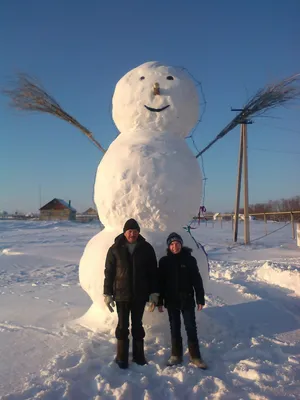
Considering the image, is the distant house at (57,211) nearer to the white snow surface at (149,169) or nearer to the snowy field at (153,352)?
the snowy field at (153,352)

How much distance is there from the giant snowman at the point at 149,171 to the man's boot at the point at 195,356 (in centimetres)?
84

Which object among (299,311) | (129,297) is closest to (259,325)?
(299,311)

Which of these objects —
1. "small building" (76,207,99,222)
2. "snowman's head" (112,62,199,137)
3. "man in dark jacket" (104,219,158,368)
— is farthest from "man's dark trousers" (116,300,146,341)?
"small building" (76,207,99,222)

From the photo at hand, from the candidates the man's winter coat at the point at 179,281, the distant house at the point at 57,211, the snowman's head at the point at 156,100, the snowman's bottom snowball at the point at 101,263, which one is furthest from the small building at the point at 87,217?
the man's winter coat at the point at 179,281

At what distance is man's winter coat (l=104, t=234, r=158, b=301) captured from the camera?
299cm

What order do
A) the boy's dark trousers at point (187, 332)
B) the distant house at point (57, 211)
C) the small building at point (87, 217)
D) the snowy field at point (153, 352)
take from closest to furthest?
the snowy field at point (153, 352) < the boy's dark trousers at point (187, 332) < the small building at point (87, 217) < the distant house at point (57, 211)

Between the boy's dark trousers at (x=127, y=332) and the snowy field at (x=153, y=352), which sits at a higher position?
the boy's dark trousers at (x=127, y=332)

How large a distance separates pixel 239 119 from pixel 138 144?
1420 mm

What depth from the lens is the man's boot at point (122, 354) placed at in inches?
111

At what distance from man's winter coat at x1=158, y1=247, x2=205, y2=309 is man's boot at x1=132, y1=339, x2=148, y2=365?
398mm

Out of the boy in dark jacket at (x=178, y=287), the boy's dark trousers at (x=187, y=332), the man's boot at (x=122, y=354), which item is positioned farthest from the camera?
the boy in dark jacket at (x=178, y=287)

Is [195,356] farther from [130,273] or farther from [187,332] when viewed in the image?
[130,273]

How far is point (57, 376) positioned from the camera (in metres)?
2.53

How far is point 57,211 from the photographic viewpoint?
38.9m
